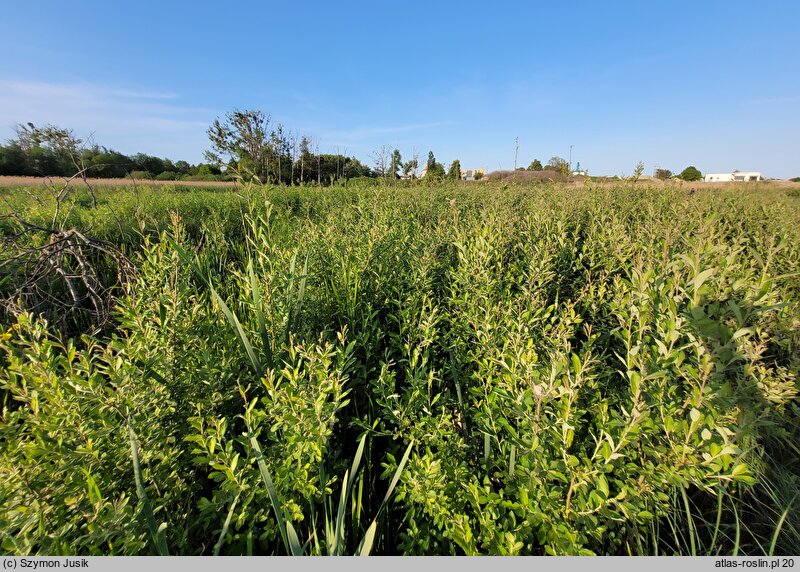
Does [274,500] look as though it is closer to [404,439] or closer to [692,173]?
[404,439]

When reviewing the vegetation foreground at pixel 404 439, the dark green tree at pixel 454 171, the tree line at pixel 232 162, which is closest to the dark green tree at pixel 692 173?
the tree line at pixel 232 162

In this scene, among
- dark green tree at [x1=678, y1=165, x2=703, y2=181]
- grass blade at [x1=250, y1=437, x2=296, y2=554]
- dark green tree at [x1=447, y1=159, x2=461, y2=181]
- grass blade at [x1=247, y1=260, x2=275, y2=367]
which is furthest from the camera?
dark green tree at [x1=678, y1=165, x2=703, y2=181]

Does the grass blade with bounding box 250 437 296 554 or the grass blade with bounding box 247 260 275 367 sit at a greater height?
the grass blade with bounding box 247 260 275 367

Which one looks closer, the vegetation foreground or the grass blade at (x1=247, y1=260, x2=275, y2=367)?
Result: the vegetation foreground

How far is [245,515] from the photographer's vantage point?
998mm

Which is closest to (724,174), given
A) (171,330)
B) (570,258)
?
(570,258)

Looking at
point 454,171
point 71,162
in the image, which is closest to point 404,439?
point 71,162

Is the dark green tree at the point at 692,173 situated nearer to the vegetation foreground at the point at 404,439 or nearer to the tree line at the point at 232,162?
the tree line at the point at 232,162

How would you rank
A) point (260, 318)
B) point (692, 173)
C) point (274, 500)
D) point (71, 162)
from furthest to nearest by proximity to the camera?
1. point (692, 173)
2. point (71, 162)
3. point (260, 318)
4. point (274, 500)

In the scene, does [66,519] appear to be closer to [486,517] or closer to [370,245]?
[486,517]

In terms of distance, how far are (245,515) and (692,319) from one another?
1.57 metres

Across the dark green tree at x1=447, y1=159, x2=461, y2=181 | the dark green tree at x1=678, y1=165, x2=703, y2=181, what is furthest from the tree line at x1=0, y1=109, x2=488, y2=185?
the dark green tree at x1=678, y1=165, x2=703, y2=181

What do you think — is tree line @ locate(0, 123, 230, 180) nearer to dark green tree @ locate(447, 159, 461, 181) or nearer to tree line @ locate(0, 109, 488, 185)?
tree line @ locate(0, 109, 488, 185)

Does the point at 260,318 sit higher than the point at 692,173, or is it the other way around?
the point at 692,173
